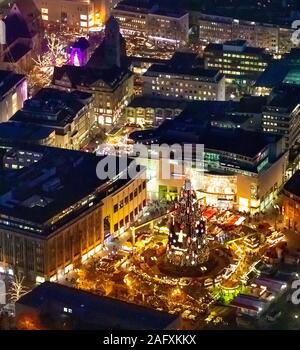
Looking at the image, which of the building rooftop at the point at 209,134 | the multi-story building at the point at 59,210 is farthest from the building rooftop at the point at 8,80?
the building rooftop at the point at 209,134

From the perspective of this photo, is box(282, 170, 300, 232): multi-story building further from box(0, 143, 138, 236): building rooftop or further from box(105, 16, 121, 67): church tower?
box(105, 16, 121, 67): church tower

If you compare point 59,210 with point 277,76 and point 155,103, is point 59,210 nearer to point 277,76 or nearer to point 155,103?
point 155,103

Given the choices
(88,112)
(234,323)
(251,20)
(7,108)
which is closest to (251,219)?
(234,323)

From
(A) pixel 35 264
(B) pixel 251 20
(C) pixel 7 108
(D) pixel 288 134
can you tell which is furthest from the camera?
(B) pixel 251 20

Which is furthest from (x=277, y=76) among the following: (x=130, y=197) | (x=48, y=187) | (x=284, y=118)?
(x=48, y=187)

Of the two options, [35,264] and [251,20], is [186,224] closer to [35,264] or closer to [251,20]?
[35,264]
